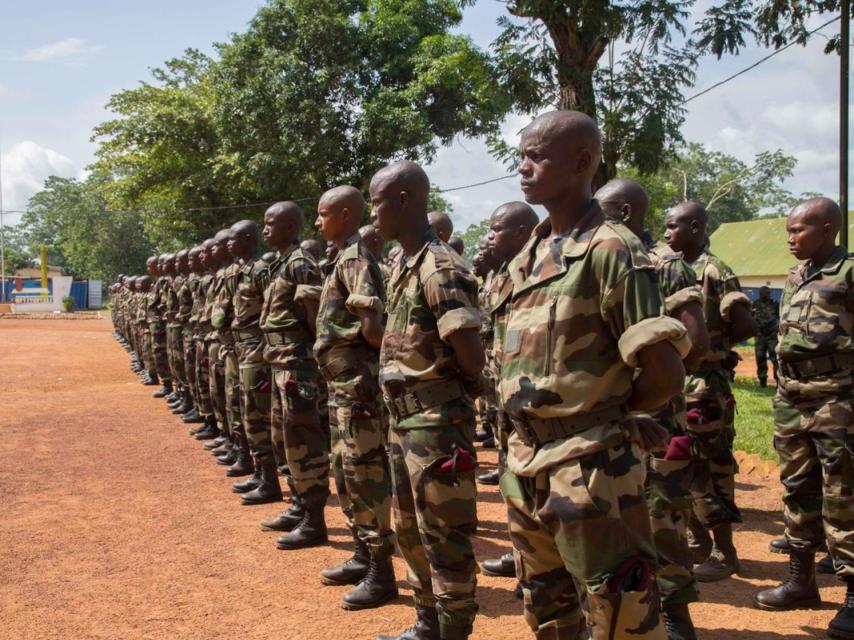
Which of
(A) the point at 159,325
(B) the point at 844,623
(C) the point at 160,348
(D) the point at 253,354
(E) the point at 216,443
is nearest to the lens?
(B) the point at 844,623

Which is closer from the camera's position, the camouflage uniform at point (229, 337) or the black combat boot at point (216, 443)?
the camouflage uniform at point (229, 337)

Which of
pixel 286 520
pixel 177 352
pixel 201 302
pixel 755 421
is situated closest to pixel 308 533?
pixel 286 520

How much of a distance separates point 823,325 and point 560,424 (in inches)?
105

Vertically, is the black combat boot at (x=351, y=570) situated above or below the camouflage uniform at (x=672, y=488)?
below

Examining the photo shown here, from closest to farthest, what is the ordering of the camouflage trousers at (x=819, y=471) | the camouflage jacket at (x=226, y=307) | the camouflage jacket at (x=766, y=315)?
the camouflage trousers at (x=819, y=471) → the camouflage jacket at (x=226, y=307) → the camouflage jacket at (x=766, y=315)

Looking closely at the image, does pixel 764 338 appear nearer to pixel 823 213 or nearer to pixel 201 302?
pixel 201 302

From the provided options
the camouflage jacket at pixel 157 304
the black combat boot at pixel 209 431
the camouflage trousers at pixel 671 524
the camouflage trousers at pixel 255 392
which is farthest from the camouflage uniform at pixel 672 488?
the camouflage jacket at pixel 157 304

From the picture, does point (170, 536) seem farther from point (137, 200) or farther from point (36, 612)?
point (137, 200)

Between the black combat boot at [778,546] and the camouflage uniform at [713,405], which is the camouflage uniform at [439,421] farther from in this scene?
the black combat boot at [778,546]

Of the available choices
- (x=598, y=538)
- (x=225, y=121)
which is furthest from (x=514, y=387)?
(x=225, y=121)

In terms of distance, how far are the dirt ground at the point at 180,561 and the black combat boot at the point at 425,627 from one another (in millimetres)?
345

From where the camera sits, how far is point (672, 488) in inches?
169

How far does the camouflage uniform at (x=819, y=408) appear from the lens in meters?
4.45

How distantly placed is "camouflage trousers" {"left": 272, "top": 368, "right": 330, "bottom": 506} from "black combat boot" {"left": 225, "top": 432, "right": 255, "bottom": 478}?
272cm
